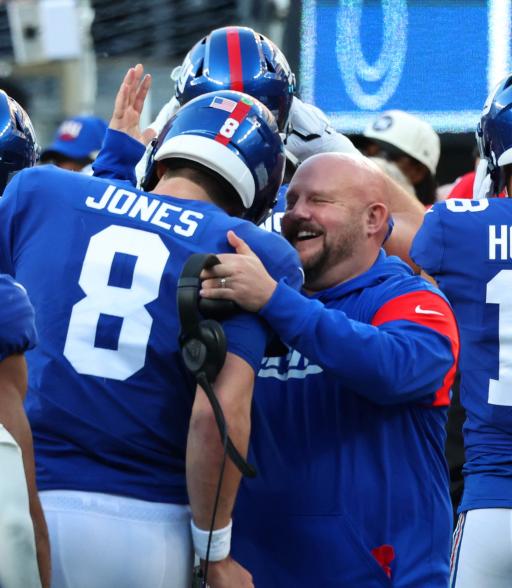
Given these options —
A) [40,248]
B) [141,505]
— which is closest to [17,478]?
[141,505]

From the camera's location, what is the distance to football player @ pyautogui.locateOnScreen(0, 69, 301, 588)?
9.85 ft

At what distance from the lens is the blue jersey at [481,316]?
3.83 m

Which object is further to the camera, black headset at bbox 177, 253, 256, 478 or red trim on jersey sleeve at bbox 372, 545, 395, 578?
red trim on jersey sleeve at bbox 372, 545, 395, 578

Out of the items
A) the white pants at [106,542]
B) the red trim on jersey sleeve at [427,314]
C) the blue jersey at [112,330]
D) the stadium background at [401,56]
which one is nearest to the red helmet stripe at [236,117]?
the blue jersey at [112,330]

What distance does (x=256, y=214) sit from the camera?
3443mm

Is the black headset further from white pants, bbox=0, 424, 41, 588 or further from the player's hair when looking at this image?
white pants, bbox=0, 424, 41, 588

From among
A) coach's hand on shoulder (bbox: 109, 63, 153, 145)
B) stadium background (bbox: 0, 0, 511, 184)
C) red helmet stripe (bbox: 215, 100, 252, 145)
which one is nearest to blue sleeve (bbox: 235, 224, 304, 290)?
red helmet stripe (bbox: 215, 100, 252, 145)

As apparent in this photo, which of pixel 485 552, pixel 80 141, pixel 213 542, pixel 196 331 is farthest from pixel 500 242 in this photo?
pixel 80 141

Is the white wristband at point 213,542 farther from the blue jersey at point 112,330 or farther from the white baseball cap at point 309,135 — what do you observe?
the white baseball cap at point 309,135

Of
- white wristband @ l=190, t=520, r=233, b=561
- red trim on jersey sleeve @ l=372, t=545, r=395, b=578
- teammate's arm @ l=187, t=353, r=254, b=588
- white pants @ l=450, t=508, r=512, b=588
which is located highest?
teammate's arm @ l=187, t=353, r=254, b=588

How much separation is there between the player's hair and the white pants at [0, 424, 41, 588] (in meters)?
1.13

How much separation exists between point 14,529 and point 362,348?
1.28 meters

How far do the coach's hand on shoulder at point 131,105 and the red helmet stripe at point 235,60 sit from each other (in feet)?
A: 0.92

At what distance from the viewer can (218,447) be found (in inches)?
117
